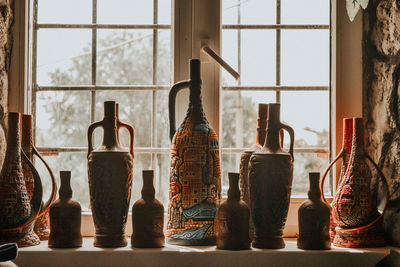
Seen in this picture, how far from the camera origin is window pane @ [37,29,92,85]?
2.01 m

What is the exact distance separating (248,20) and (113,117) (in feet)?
2.04

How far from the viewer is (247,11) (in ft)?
6.66

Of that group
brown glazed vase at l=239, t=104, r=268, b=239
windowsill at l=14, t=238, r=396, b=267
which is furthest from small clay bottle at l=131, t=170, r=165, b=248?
brown glazed vase at l=239, t=104, r=268, b=239

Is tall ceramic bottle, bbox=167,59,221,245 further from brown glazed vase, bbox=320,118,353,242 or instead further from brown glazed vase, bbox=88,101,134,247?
brown glazed vase, bbox=320,118,353,242

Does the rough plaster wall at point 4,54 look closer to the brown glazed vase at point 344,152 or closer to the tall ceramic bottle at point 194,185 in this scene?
the tall ceramic bottle at point 194,185

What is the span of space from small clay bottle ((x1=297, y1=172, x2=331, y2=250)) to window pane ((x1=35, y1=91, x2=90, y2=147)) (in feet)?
2.66

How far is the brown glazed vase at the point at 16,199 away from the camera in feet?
5.63

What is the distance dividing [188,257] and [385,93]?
85 cm

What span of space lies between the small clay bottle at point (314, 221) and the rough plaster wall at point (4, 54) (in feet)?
3.34

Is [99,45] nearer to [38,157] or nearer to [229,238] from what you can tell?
[38,157]

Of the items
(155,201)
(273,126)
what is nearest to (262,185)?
(273,126)

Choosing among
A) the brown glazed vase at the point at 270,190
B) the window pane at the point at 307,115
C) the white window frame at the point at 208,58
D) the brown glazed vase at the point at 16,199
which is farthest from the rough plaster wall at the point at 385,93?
the brown glazed vase at the point at 16,199

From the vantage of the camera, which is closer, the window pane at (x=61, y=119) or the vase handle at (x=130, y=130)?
the vase handle at (x=130, y=130)

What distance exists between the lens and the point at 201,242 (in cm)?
176
